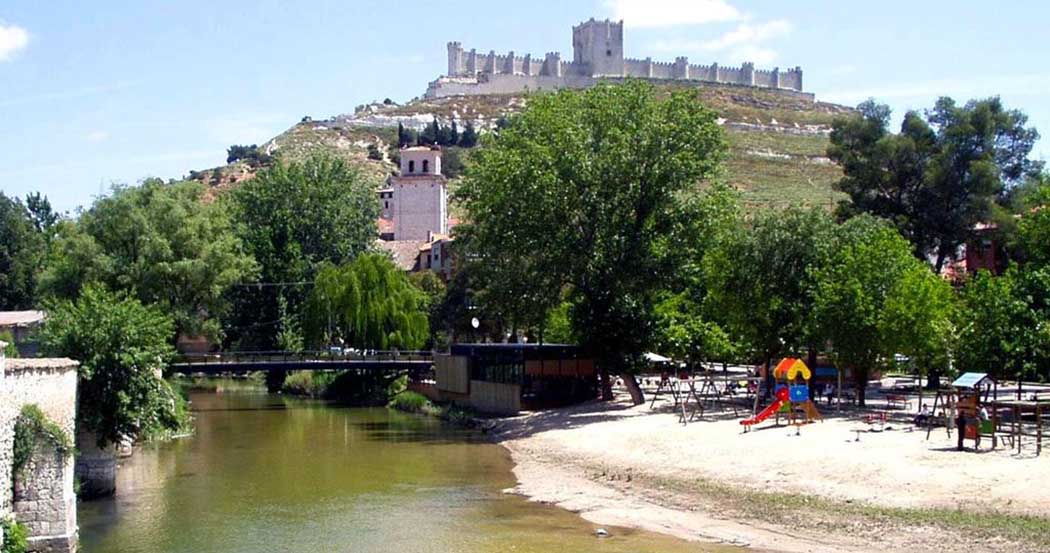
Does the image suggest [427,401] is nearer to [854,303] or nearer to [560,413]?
[560,413]

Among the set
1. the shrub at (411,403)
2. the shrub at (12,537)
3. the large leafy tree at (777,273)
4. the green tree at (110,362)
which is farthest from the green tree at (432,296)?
the shrub at (12,537)

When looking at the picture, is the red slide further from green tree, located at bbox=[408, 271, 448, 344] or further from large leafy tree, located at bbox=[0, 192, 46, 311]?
large leafy tree, located at bbox=[0, 192, 46, 311]

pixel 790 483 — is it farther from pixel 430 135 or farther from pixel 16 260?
pixel 430 135

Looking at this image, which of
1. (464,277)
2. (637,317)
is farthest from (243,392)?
(637,317)

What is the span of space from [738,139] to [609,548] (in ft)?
531

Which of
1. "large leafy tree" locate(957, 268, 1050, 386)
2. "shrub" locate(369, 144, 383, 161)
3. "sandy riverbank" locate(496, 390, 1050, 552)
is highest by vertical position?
"shrub" locate(369, 144, 383, 161)

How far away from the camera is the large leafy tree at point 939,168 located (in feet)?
202

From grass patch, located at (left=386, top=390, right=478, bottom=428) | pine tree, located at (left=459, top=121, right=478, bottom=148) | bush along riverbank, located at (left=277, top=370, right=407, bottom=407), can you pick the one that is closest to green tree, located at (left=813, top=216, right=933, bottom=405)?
grass patch, located at (left=386, top=390, right=478, bottom=428)

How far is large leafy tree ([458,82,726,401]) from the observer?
48531mm

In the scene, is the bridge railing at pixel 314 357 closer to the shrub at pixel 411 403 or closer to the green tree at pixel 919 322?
the shrub at pixel 411 403

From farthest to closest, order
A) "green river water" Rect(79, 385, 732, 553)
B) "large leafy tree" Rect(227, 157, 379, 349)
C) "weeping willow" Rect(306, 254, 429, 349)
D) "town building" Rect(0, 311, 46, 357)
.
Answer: "large leafy tree" Rect(227, 157, 379, 349), "weeping willow" Rect(306, 254, 429, 349), "town building" Rect(0, 311, 46, 357), "green river water" Rect(79, 385, 732, 553)

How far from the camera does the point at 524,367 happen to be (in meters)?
53.1

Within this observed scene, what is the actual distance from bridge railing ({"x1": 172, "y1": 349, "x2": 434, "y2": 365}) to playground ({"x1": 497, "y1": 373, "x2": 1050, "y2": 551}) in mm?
19973

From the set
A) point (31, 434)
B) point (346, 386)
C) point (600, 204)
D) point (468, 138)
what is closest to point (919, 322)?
point (600, 204)
